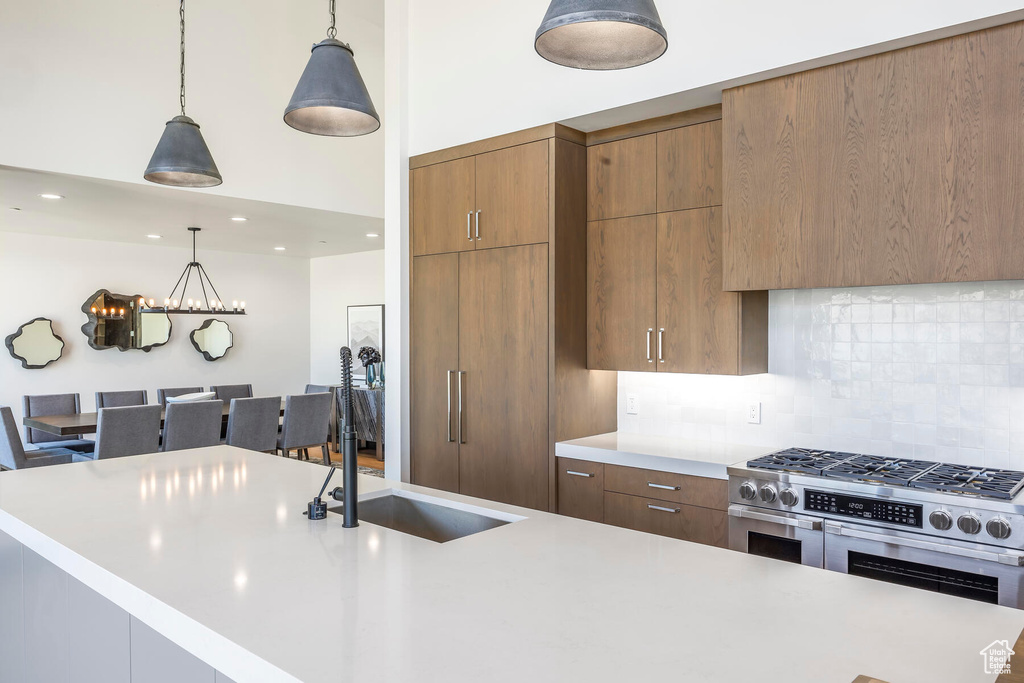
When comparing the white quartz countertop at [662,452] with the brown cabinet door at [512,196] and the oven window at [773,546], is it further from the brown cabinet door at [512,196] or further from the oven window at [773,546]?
the brown cabinet door at [512,196]

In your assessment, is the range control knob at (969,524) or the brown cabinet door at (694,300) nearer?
the range control knob at (969,524)

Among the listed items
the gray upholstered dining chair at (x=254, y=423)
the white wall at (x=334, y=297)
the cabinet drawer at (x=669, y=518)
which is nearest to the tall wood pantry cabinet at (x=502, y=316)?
the cabinet drawer at (x=669, y=518)

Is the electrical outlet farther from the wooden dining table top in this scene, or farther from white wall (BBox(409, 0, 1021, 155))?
the wooden dining table top

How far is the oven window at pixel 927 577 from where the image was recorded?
2197 mm

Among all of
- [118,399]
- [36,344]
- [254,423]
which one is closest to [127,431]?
[254,423]

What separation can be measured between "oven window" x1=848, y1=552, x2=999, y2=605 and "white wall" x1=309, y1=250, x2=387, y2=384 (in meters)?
6.71

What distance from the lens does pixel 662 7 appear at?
298 centimetres

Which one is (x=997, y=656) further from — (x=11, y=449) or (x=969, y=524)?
(x=11, y=449)

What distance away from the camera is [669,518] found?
3.00 meters

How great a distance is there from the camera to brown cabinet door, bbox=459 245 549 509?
3457 millimetres

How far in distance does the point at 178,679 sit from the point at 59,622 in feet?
2.76

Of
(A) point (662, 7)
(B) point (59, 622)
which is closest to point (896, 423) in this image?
(A) point (662, 7)

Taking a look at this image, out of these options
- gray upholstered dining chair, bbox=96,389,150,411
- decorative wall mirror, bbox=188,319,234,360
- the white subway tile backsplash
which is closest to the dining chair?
gray upholstered dining chair, bbox=96,389,150,411

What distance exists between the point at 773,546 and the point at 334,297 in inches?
295
